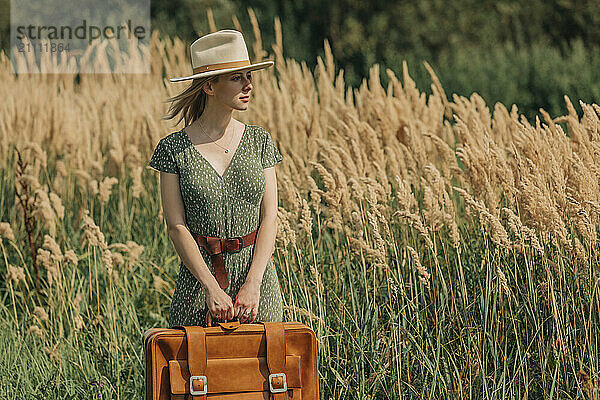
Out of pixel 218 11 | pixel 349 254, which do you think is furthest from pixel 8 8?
pixel 349 254

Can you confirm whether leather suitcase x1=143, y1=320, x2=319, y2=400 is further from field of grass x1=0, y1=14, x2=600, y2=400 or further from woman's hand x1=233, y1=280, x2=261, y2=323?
field of grass x1=0, y1=14, x2=600, y2=400

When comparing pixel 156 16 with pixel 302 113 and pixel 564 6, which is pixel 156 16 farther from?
pixel 302 113

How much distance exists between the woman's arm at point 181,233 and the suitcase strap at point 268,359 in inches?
7.2

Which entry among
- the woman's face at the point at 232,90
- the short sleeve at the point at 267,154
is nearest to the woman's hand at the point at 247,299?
the short sleeve at the point at 267,154

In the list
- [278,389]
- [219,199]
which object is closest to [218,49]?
[219,199]

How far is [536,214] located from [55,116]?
3.66 meters

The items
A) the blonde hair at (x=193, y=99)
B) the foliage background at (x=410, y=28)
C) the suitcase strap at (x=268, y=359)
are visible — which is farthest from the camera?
the foliage background at (x=410, y=28)

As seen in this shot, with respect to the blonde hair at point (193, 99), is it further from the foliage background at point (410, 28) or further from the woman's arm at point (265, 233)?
the foliage background at point (410, 28)

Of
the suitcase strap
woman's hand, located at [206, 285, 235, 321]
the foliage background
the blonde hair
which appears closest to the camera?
the suitcase strap

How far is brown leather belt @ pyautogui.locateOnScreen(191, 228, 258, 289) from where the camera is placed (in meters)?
3.01

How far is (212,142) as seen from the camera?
3.03 m

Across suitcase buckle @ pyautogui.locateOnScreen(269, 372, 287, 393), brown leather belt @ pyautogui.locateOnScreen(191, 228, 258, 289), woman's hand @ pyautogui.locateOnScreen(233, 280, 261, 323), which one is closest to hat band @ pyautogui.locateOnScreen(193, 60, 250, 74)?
brown leather belt @ pyautogui.locateOnScreen(191, 228, 258, 289)

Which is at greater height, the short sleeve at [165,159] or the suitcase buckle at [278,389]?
the short sleeve at [165,159]

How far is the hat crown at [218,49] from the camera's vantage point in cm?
300
